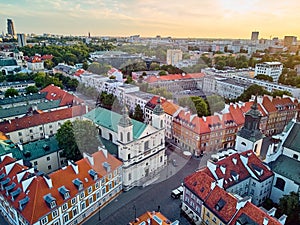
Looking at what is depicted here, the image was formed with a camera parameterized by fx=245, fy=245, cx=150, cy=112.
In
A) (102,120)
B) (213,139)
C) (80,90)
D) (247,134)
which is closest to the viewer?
(247,134)

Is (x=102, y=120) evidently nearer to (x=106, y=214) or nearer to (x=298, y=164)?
(x=106, y=214)

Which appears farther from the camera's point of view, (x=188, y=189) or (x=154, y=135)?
(x=154, y=135)

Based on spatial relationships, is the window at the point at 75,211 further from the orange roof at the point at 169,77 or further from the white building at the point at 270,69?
the white building at the point at 270,69

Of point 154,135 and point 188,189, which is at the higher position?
point 154,135

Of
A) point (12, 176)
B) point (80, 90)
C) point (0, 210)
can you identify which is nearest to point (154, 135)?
point (12, 176)

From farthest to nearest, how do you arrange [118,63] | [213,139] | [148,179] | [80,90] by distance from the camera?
[118,63] < [80,90] < [213,139] < [148,179]

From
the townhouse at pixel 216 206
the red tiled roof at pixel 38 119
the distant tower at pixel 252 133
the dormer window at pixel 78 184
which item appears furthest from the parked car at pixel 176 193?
the red tiled roof at pixel 38 119

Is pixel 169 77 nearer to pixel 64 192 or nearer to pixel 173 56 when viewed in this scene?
pixel 173 56
